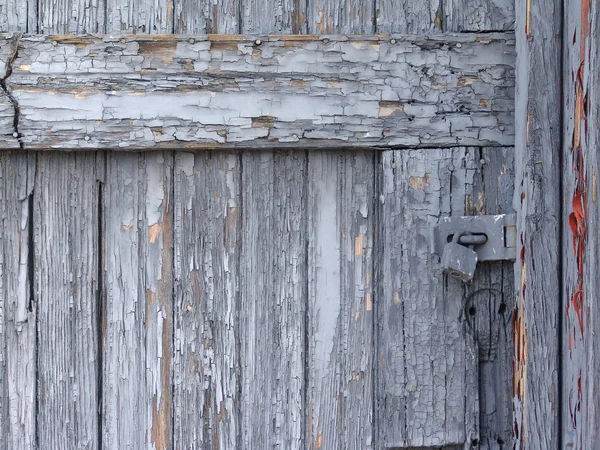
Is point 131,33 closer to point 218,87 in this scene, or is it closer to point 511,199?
point 218,87

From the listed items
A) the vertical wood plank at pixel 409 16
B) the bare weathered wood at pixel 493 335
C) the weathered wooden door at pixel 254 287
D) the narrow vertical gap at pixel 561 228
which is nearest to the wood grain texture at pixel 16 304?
the weathered wooden door at pixel 254 287

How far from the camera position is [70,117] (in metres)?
1.18

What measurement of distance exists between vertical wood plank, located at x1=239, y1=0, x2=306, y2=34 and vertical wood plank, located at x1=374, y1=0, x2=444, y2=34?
15 cm

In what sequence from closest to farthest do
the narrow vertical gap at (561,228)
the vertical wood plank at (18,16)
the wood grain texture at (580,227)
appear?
the wood grain texture at (580,227) → the narrow vertical gap at (561,228) → the vertical wood plank at (18,16)

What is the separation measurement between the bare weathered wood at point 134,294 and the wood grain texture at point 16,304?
14 centimetres

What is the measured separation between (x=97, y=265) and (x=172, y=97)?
0.35 meters

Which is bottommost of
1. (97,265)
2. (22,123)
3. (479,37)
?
(97,265)

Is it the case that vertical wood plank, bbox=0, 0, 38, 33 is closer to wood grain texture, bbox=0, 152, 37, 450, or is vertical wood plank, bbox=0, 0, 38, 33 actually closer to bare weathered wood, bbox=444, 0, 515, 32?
wood grain texture, bbox=0, 152, 37, 450

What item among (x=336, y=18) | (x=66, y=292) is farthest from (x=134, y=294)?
(x=336, y=18)

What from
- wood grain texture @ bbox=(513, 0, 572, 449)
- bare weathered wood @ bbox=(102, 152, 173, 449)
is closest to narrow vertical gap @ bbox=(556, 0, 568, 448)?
wood grain texture @ bbox=(513, 0, 572, 449)

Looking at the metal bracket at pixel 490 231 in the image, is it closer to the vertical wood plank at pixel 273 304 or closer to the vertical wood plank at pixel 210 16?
the vertical wood plank at pixel 273 304

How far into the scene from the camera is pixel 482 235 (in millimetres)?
1197

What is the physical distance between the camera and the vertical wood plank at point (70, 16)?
4.00 ft

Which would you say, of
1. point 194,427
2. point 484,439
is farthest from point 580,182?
point 194,427
